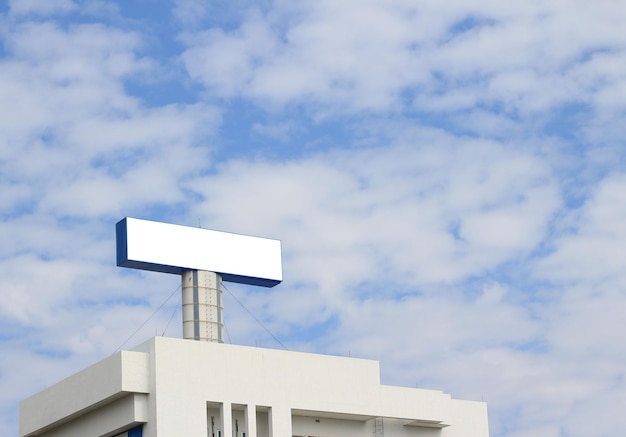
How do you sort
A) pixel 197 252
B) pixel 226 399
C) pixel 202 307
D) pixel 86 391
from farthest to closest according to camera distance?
pixel 197 252 < pixel 202 307 < pixel 86 391 < pixel 226 399

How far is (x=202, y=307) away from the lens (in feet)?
249

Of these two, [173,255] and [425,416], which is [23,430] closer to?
[173,255]

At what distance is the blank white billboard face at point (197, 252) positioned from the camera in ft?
245

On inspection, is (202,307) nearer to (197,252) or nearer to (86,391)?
(197,252)

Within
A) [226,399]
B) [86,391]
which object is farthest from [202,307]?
[86,391]

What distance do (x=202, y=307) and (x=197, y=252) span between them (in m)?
3.47

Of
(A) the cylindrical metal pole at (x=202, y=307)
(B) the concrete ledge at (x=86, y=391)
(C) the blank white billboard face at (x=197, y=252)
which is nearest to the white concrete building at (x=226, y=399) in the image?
(B) the concrete ledge at (x=86, y=391)

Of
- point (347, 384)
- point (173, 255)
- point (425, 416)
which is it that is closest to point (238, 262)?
point (173, 255)

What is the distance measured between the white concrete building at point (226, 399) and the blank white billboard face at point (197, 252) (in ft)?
20.9

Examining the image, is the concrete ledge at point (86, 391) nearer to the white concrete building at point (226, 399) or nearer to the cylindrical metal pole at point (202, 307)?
the white concrete building at point (226, 399)

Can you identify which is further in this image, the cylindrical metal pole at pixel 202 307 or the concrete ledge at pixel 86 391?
the cylindrical metal pole at pixel 202 307

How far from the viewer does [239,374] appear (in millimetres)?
72125

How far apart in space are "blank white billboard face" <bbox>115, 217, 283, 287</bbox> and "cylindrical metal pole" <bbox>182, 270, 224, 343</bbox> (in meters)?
0.65

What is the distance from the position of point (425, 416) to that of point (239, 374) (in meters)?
13.9
